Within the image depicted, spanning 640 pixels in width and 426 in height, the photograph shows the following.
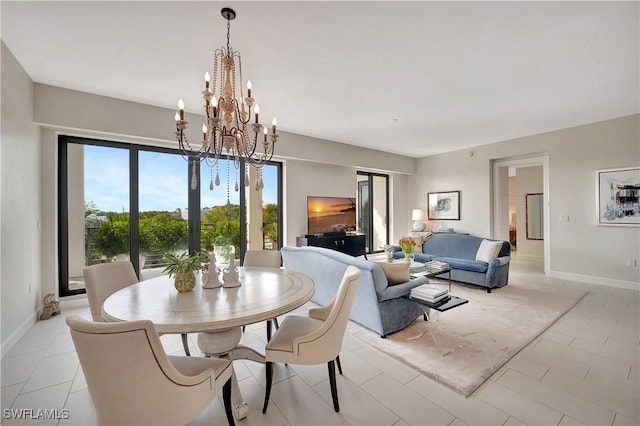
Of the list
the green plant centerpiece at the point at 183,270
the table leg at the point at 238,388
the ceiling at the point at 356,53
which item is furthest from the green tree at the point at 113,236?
the table leg at the point at 238,388

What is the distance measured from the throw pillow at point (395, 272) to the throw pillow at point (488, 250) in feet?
7.45

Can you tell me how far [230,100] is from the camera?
2217mm

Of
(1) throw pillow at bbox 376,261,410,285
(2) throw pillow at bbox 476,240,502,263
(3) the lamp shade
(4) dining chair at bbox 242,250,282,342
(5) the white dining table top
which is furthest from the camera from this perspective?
(3) the lamp shade

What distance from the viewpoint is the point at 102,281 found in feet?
7.00

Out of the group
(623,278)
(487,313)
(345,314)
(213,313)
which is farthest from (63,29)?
(623,278)

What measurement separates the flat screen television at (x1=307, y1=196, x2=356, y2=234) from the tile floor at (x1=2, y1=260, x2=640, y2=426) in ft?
10.3

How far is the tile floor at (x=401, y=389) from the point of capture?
5.36 ft

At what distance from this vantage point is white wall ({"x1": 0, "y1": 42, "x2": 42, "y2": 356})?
93.1 inches

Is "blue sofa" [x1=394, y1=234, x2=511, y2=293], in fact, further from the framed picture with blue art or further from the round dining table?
the round dining table

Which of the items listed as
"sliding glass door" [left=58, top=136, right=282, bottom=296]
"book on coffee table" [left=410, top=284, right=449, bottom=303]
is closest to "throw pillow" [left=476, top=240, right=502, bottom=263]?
"book on coffee table" [left=410, top=284, right=449, bottom=303]

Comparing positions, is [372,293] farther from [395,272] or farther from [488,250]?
[488,250]

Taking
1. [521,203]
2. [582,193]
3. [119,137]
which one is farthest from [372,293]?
[521,203]

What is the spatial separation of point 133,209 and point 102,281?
82.0 inches

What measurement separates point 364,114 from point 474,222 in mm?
3959
